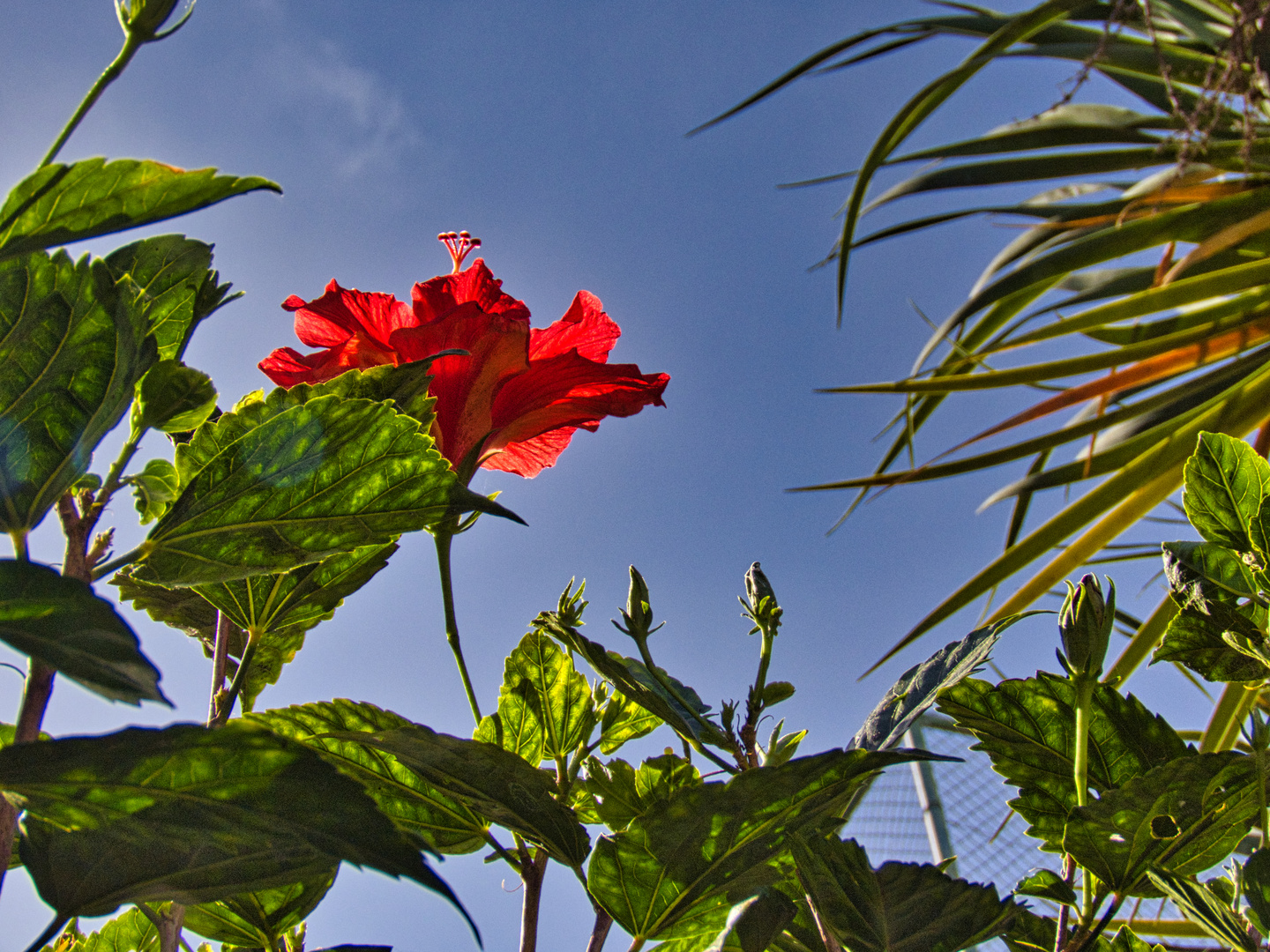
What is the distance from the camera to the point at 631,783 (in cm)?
30

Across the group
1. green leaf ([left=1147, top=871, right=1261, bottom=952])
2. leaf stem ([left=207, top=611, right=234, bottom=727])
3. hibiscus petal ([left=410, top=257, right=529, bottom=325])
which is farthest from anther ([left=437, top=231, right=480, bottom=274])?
green leaf ([left=1147, top=871, right=1261, bottom=952])

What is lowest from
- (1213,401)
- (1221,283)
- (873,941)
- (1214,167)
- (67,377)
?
(873,941)

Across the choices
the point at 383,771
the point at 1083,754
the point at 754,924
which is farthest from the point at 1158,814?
the point at 383,771

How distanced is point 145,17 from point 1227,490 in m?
0.36

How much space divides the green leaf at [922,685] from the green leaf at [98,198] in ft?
0.73

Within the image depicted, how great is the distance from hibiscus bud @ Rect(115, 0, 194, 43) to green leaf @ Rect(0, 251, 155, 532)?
78 mm

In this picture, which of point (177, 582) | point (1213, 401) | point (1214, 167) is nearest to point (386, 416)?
point (177, 582)

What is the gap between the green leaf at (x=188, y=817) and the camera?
0.49ft

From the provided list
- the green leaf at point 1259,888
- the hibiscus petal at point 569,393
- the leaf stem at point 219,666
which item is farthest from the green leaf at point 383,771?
the green leaf at point 1259,888

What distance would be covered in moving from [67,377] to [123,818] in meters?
0.09

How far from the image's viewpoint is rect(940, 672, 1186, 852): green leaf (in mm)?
286

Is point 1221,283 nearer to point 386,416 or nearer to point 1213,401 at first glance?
point 1213,401

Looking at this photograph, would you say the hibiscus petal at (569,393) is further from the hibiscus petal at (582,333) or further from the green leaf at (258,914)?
the green leaf at (258,914)

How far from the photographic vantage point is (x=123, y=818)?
Answer: 0.16 m
